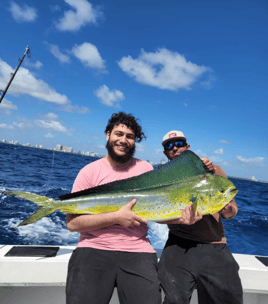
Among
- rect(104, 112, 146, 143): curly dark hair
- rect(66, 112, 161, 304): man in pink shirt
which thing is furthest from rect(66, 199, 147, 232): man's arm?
rect(104, 112, 146, 143): curly dark hair

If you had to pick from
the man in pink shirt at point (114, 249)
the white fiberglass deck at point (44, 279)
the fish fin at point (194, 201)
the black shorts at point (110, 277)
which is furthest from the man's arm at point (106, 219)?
the white fiberglass deck at point (44, 279)

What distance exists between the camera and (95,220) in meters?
1.80

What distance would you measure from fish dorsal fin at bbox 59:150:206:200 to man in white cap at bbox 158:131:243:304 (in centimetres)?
34

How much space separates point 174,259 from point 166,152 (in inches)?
46.8

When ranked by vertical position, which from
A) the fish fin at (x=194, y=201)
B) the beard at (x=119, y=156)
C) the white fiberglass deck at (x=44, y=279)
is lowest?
the white fiberglass deck at (x=44, y=279)

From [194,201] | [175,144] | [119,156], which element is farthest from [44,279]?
[175,144]

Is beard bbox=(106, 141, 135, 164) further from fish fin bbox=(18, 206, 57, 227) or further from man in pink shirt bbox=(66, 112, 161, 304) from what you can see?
fish fin bbox=(18, 206, 57, 227)

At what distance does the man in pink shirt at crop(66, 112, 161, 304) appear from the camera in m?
1.72

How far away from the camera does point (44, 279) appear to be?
2172 mm

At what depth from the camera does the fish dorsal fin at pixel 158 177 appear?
177cm

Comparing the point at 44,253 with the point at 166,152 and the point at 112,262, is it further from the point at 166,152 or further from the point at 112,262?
the point at 166,152

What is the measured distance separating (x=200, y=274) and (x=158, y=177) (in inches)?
39.8

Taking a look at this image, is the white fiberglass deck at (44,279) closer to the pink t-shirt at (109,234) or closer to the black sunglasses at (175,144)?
the pink t-shirt at (109,234)

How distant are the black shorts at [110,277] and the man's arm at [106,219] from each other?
28 centimetres
